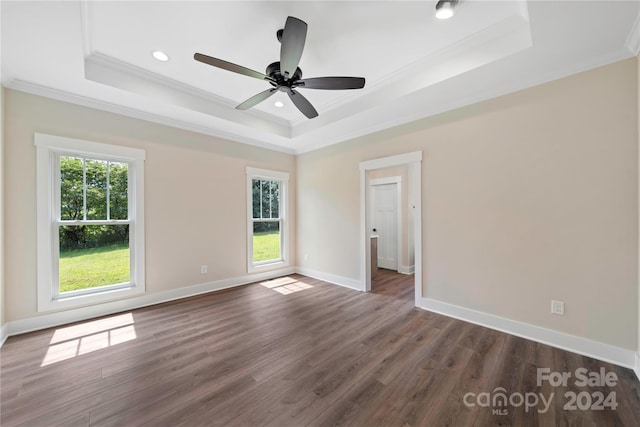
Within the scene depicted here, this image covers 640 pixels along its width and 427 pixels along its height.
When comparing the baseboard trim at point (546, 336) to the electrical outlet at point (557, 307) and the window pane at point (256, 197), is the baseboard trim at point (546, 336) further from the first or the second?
the window pane at point (256, 197)

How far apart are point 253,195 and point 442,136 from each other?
3.37 meters

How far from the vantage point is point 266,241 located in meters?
5.04

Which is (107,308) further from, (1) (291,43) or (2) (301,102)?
(1) (291,43)

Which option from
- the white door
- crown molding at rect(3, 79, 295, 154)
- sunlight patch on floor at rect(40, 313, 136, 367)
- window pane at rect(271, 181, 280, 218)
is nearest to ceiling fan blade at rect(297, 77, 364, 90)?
crown molding at rect(3, 79, 295, 154)

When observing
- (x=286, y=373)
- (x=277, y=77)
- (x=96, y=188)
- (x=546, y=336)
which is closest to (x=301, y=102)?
(x=277, y=77)

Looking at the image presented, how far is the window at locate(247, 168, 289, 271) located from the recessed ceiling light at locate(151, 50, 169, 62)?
6.98 feet

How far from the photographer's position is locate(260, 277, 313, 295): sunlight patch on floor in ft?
13.8

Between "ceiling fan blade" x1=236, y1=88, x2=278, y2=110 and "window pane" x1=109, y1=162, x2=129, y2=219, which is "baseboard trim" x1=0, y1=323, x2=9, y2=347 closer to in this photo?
"window pane" x1=109, y1=162, x2=129, y2=219

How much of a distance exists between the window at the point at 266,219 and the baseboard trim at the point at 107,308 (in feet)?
1.82

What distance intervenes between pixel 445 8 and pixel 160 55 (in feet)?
9.11

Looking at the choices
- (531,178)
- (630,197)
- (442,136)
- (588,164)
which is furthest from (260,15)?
(630,197)

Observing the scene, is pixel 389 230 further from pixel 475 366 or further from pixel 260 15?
pixel 260 15

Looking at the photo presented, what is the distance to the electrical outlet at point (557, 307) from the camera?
7.84 ft

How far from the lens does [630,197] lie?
2090 mm
